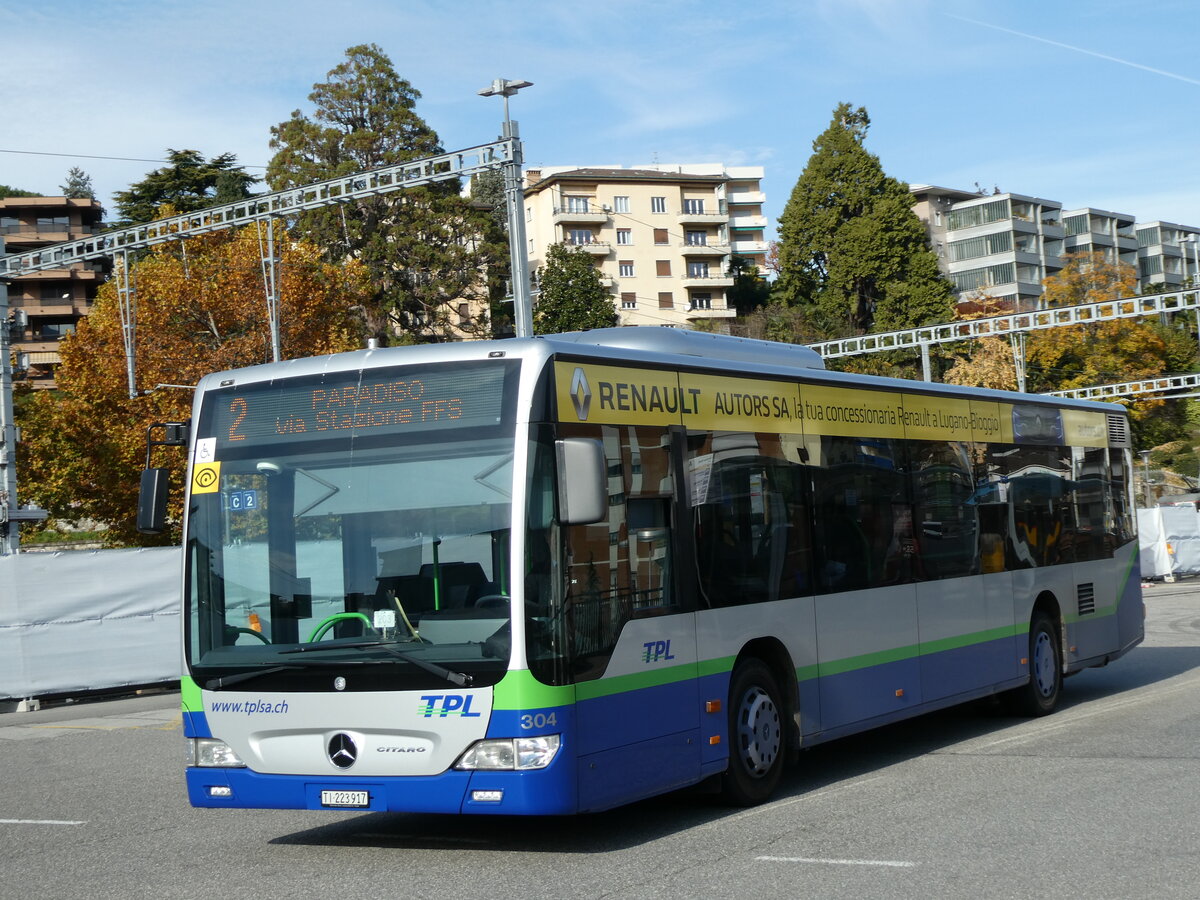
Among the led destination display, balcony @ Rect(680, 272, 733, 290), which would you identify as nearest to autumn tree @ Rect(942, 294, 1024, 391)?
balcony @ Rect(680, 272, 733, 290)

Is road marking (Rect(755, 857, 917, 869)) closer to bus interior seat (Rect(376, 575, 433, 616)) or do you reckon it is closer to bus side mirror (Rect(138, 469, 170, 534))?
bus interior seat (Rect(376, 575, 433, 616))

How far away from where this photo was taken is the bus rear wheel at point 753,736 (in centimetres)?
909

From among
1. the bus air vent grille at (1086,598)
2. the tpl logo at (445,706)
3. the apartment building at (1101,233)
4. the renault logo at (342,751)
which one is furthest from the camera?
the apartment building at (1101,233)

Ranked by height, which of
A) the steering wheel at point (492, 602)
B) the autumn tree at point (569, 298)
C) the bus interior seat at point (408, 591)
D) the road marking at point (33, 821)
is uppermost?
the autumn tree at point (569, 298)

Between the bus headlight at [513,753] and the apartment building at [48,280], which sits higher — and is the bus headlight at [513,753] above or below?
below

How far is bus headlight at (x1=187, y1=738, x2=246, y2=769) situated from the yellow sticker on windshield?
1.42 m

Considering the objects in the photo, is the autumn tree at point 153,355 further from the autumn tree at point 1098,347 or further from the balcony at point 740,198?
the balcony at point 740,198

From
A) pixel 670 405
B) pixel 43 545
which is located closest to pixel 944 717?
pixel 670 405

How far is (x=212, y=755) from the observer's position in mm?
8258

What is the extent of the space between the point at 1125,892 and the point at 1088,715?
737 cm

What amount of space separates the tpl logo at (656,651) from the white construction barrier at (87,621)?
13.7 m

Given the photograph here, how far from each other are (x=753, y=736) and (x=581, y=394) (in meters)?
2.66

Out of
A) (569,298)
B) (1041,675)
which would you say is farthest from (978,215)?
(1041,675)

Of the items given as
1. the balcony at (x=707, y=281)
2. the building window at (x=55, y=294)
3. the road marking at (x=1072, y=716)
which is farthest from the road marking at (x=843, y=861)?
the building window at (x=55, y=294)
